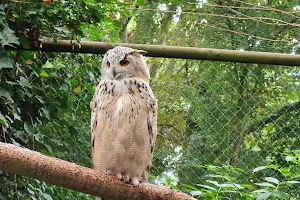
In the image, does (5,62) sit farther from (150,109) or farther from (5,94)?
(150,109)

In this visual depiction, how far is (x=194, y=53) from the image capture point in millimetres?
2637

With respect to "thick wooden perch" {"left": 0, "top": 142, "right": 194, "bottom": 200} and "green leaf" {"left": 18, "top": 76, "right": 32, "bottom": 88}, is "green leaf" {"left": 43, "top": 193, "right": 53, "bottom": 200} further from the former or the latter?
"thick wooden perch" {"left": 0, "top": 142, "right": 194, "bottom": 200}

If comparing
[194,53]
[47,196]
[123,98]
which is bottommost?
[47,196]

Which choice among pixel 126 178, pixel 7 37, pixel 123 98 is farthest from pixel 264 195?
pixel 7 37

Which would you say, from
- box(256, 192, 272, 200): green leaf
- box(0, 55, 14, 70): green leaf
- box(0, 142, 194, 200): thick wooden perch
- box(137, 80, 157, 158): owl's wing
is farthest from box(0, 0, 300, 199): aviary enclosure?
box(0, 142, 194, 200): thick wooden perch

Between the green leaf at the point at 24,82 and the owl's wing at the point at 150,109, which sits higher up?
the owl's wing at the point at 150,109

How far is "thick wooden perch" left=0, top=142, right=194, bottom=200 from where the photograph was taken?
64.3 inches

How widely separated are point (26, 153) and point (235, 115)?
1.50m

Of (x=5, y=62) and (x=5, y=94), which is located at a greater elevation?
(x=5, y=62)

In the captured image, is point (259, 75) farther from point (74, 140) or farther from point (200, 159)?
point (74, 140)

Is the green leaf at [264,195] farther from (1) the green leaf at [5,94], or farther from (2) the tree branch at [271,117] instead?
(1) the green leaf at [5,94]

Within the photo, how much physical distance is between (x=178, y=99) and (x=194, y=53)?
1.54 feet

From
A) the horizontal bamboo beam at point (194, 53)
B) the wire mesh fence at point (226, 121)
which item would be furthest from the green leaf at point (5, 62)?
the wire mesh fence at point (226, 121)

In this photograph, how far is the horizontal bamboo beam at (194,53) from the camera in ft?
8.54
